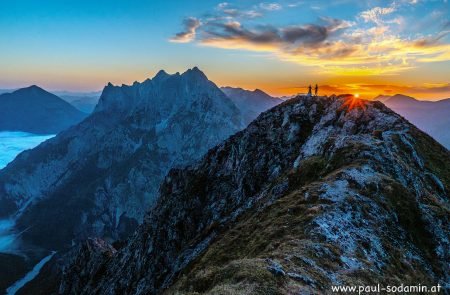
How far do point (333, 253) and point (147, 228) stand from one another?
65764 mm

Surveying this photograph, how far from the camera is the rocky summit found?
2706 cm

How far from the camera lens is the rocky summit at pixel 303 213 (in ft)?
88.8

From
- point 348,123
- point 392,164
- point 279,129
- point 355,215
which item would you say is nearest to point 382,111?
point 348,123

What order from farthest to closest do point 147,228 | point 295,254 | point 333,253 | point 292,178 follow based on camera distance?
point 147,228 → point 292,178 → point 333,253 → point 295,254

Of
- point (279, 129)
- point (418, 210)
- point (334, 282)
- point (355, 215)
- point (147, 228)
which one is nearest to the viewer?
point (334, 282)

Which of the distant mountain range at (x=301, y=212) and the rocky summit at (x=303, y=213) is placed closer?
the rocky summit at (x=303, y=213)

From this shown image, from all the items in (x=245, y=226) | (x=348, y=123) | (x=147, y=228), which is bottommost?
(x=147, y=228)

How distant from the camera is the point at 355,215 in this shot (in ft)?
117

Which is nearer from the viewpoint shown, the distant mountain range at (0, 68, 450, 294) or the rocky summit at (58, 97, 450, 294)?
the rocky summit at (58, 97, 450, 294)

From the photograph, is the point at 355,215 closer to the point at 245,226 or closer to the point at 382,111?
the point at 245,226

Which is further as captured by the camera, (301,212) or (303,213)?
(301,212)

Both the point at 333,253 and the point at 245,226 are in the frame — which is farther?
the point at 245,226

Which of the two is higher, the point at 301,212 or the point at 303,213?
the point at 303,213

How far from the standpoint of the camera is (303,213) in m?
35.8
